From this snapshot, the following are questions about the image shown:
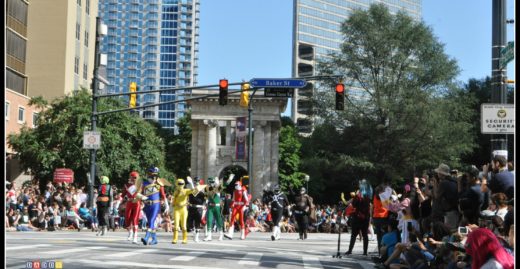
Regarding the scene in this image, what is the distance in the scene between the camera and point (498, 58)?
46.2ft

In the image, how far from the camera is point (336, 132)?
176 ft

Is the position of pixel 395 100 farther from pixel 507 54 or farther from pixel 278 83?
pixel 507 54

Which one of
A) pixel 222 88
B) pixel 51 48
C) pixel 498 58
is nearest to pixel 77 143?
pixel 51 48

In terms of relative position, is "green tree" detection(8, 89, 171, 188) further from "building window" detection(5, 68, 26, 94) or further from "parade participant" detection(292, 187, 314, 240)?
"parade participant" detection(292, 187, 314, 240)

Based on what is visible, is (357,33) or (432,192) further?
(357,33)

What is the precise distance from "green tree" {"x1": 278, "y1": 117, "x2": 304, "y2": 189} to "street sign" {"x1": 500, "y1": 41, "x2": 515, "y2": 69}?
242ft

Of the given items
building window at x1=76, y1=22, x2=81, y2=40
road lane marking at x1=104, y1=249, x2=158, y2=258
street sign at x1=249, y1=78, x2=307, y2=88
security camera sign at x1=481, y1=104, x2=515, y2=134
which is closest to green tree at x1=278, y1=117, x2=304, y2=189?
building window at x1=76, y1=22, x2=81, y2=40

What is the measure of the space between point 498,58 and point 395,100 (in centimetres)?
3831

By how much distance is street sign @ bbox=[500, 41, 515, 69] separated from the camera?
42.4 feet

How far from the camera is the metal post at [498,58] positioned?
14.0 m

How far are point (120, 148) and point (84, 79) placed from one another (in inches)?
951

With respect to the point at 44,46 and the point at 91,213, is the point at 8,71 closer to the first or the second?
the point at 44,46

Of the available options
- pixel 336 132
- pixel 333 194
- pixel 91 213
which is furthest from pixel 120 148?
pixel 333 194

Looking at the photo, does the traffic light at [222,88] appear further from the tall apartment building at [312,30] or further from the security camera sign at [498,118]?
the tall apartment building at [312,30]
